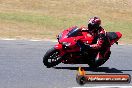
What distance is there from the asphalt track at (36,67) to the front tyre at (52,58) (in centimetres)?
17

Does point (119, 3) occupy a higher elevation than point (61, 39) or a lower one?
lower

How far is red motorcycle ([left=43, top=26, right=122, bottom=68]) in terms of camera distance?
14.4 meters

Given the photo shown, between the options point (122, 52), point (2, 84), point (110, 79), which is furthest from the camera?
point (122, 52)

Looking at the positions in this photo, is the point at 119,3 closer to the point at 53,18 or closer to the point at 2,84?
the point at 53,18

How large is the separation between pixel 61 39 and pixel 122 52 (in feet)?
15.7

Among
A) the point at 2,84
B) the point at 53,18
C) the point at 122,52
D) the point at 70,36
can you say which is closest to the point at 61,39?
the point at 70,36

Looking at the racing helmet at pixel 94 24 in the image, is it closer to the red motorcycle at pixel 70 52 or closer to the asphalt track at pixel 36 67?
the red motorcycle at pixel 70 52

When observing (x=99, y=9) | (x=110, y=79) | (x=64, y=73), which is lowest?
(x=99, y=9)

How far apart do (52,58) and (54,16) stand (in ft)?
49.0

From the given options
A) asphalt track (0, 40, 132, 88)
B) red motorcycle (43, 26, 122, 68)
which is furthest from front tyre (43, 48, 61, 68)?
asphalt track (0, 40, 132, 88)

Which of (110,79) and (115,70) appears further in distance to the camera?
(115,70)

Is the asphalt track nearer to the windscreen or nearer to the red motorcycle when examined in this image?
the red motorcycle

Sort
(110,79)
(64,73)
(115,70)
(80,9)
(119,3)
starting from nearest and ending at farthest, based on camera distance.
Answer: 1. (110,79)
2. (64,73)
3. (115,70)
4. (80,9)
5. (119,3)

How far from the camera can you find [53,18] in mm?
28469
